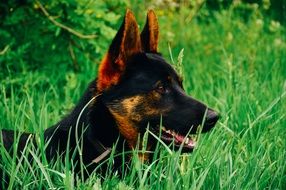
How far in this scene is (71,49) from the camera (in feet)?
21.2

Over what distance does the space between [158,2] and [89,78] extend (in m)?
1.27

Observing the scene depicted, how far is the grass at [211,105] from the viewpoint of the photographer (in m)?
3.64

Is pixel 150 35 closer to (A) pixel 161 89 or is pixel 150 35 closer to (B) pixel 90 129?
(A) pixel 161 89

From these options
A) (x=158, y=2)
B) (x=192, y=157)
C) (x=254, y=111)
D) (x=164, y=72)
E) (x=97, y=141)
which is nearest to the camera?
(x=192, y=157)

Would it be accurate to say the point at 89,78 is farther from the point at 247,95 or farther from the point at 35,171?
the point at 35,171

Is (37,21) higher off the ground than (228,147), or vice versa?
(37,21)

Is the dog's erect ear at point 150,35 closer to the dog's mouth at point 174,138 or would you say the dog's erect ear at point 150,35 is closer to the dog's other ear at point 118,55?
the dog's other ear at point 118,55

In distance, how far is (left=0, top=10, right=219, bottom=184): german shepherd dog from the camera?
13.4 feet

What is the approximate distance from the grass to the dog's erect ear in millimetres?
261

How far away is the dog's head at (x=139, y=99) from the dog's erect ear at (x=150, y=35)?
248 millimetres

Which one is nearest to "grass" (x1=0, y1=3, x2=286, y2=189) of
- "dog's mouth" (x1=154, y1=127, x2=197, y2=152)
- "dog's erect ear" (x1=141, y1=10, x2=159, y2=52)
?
"dog's mouth" (x1=154, y1=127, x2=197, y2=152)

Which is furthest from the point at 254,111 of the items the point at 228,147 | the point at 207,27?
the point at 207,27

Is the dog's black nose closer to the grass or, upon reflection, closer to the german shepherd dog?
the german shepherd dog

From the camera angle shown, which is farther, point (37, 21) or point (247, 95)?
point (37, 21)
